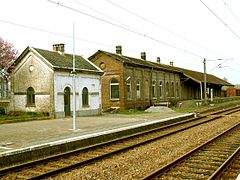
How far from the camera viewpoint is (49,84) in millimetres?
24203

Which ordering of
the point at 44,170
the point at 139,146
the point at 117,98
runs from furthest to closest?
1. the point at 117,98
2. the point at 139,146
3. the point at 44,170

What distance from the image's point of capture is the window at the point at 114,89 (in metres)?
33.7

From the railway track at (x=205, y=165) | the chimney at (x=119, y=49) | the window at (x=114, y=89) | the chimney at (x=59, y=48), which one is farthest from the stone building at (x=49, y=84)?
the railway track at (x=205, y=165)

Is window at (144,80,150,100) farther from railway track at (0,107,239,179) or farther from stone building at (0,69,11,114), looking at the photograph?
railway track at (0,107,239,179)

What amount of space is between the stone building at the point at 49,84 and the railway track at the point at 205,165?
1473 centimetres

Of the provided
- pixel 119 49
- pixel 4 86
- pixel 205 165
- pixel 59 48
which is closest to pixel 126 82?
pixel 119 49

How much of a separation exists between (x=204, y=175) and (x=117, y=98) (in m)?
25.7

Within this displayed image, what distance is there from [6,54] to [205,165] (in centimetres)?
4000

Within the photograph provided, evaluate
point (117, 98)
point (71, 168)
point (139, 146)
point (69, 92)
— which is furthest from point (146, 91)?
point (71, 168)

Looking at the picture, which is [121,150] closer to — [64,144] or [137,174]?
[64,144]

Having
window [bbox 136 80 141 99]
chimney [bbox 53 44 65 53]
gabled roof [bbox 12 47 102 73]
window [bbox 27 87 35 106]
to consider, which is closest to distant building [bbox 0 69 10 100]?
chimney [bbox 53 44 65 53]

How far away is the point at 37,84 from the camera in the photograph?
25.1 metres

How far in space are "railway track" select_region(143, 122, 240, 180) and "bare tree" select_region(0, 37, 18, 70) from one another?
3630 centimetres

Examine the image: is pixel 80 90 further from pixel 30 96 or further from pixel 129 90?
pixel 129 90
